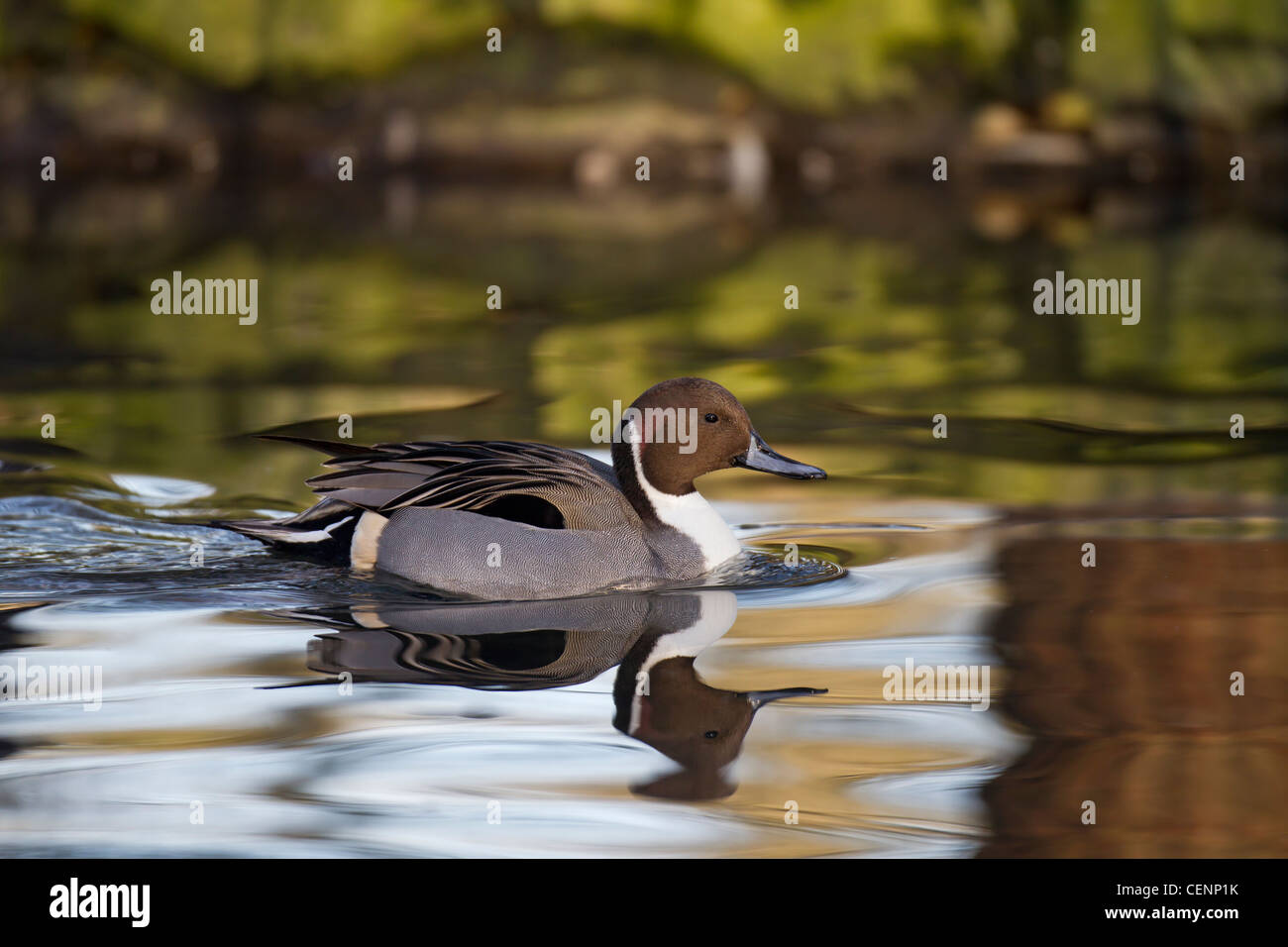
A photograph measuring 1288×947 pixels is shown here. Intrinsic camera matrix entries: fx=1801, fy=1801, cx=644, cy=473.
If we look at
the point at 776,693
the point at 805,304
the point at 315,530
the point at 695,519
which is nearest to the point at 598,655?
the point at 776,693

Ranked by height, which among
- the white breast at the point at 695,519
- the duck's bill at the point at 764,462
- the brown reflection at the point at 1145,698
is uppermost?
the duck's bill at the point at 764,462

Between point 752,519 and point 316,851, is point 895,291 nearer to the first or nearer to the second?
point 752,519

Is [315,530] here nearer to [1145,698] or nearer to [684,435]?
[684,435]

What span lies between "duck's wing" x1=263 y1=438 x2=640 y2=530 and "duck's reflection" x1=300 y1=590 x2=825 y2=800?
300 mm

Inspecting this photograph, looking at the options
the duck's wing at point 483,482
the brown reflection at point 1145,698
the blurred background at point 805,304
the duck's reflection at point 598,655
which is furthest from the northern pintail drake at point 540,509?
the brown reflection at point 1145,698

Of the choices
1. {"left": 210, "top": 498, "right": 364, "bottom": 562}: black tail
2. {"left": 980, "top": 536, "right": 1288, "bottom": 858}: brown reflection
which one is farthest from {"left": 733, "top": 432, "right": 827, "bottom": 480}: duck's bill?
{"left": 210, "top": 498, "right": 364, "bottom": 562}: black tail

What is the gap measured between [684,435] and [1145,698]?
1.86 m

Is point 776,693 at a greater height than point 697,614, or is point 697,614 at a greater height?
point 697,614

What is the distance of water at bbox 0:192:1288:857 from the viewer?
3961 mm

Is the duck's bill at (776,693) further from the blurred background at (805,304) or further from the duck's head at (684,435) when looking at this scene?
the duck's head at (684,435)

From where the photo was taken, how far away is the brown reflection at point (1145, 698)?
154 inches

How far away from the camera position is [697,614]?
5.62 metres

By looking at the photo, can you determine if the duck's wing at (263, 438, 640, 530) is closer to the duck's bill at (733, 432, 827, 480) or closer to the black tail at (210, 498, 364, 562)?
the black tail at (210, 498, 364, 562)
